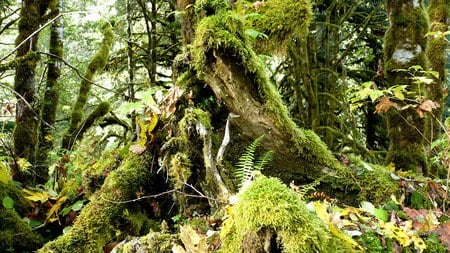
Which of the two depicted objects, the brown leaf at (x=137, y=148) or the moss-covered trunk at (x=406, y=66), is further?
the moss-covered trunk at (x=406, y=66)

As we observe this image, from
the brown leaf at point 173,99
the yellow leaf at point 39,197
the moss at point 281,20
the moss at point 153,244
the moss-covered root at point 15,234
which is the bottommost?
the moss-covered root at point 15,234

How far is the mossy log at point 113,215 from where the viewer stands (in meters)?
2.93

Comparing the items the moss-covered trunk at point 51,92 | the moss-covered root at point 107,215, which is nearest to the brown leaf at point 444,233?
the moss-covered root at point 107,215

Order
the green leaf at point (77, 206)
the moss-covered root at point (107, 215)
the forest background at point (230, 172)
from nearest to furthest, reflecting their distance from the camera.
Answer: the forest background at point (230, 172), the moss-covered root at point (107, 215), the green leaf at point (77, 206)

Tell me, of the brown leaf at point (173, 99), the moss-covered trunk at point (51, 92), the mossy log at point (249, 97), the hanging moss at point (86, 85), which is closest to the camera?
the mossy log at point (249, 97)

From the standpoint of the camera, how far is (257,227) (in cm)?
165

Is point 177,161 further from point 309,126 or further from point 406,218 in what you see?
point 309,126

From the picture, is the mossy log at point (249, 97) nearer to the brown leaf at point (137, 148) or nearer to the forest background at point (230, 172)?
the forest background at point (230, 172)

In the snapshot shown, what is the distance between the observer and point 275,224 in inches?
63.9

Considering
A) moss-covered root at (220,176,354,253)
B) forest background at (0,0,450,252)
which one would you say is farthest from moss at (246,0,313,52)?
moss-covered root at (220,176,354,253)

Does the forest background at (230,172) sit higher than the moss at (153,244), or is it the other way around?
the forest background at (230,172)

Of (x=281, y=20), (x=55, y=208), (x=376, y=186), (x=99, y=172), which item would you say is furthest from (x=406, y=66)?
(x=55, y=208)

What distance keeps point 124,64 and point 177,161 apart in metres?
6.17

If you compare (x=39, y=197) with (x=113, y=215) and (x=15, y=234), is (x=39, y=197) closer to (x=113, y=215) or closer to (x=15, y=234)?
(x=15, y=234)
